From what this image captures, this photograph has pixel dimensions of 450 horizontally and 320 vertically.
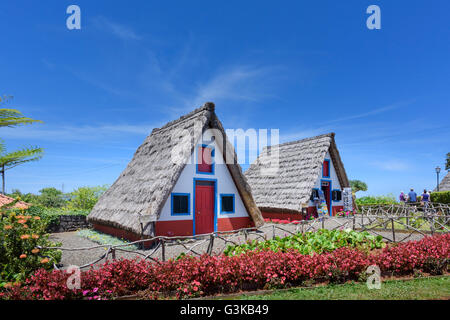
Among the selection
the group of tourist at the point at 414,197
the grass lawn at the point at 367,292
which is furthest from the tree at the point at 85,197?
the group of tourist at the point at 414,197

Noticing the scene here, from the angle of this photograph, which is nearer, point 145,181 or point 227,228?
point 145,181

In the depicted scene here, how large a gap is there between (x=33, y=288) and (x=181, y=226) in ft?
20.9

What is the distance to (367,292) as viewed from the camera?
5.66m

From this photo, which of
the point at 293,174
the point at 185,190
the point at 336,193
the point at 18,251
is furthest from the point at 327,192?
the point at 18,251

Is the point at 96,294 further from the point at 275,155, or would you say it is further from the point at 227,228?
the point at 275,155

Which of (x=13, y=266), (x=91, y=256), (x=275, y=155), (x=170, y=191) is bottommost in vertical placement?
(x=91, y=256)

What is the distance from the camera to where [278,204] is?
680 inches

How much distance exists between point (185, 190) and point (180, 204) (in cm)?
59

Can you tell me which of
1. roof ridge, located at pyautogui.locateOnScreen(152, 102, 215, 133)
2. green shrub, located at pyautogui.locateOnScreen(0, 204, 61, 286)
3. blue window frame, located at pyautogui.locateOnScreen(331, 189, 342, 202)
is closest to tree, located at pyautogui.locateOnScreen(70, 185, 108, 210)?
roof ridge, located at pyautogui.locateOnScreen(152, 102, 215, 133)

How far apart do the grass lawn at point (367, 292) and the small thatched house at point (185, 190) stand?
5507mm

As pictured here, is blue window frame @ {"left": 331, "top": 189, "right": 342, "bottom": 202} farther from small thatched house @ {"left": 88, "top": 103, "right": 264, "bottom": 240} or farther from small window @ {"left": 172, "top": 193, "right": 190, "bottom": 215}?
small window @ {"left": 172, "top": 193, "right": 190, "bottom": 215}

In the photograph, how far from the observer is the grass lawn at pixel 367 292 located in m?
5.36

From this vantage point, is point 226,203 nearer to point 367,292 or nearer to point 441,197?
point 367,292
